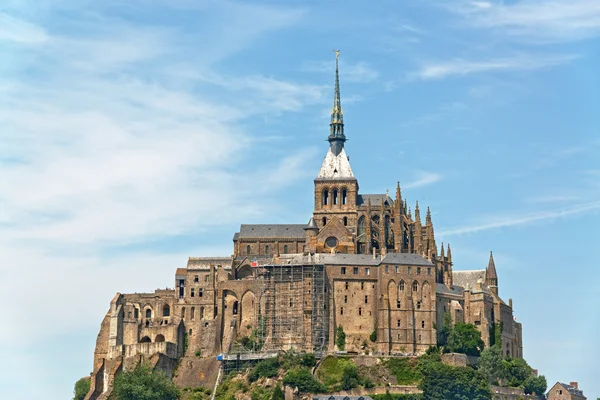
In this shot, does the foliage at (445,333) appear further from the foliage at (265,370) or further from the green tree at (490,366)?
the foliage at (265,370)

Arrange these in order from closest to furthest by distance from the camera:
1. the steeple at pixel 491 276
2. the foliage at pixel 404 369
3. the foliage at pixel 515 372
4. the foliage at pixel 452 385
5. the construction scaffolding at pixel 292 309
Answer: the foliage at pixel 452 385, the foliage at pixel 404 369, the construction scaffolding at pixel 292 309, the foliage at pixel 515 372, the steeple at pixel 491 276

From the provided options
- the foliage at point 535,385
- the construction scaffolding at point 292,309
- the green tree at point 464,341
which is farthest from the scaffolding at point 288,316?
the foliage at point 535,385

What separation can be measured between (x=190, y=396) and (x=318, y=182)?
2728cm

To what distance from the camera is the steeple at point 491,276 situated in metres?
142

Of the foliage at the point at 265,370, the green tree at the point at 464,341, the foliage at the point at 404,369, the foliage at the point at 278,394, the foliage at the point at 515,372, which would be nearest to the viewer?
the foliage at the point at 278,394

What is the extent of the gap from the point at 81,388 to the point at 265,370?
23.5 m

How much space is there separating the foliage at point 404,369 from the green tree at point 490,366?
20.6 feet

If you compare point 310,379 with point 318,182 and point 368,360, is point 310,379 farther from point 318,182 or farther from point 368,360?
point 318,182

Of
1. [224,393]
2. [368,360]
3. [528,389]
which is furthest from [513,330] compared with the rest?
[224,393]

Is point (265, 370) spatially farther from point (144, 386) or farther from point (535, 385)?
point (535, 385)

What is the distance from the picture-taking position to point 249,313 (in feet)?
443

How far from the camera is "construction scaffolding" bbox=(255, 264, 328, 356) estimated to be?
129750mm

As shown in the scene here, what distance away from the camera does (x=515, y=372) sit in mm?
131500

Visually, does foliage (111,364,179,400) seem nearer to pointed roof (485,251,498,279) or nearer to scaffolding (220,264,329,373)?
scaffolding (220,264,329,373)
